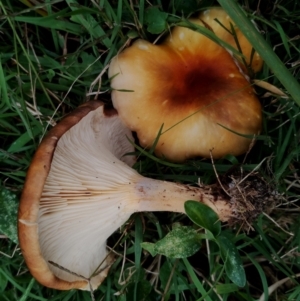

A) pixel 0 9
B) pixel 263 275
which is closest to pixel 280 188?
pixel 263 275

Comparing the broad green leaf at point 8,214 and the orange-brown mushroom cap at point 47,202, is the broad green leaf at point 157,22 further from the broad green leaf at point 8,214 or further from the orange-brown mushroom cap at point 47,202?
the broad green leaf at point 8,214

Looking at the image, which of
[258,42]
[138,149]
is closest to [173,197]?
[138,149]

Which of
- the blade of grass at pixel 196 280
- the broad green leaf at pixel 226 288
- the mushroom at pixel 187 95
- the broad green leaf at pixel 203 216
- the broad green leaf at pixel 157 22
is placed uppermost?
the broad green leaf at pixel 157 22

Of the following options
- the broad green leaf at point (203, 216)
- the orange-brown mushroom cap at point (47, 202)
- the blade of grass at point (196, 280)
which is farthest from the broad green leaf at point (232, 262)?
the orange-brown mushroom cap at point (47, 202)

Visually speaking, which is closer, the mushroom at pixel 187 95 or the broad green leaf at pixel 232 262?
the broad green leaf at pixel 232 262

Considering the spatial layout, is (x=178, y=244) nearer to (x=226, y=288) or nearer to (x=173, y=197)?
(x=173, y=197)

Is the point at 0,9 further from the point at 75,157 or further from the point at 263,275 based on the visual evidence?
the point at 263,275

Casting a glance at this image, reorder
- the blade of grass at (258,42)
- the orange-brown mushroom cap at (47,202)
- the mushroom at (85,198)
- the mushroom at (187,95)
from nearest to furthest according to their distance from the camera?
the blade of grass at (258,42)
the orange-brown mushroom cap at (47,202)
the mushroom at (85,198)
the mushroom at (187,95)
